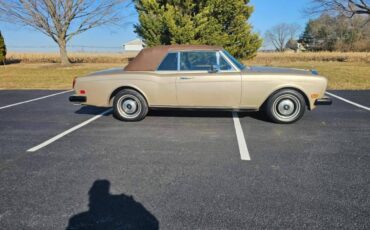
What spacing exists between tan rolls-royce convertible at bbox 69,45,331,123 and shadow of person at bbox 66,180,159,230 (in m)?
2.96

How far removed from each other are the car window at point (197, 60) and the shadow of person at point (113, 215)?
10.7 feet

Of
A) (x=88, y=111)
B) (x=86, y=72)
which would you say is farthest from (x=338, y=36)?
(x=88, y=111)

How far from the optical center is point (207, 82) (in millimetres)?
5367

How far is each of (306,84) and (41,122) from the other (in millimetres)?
5342

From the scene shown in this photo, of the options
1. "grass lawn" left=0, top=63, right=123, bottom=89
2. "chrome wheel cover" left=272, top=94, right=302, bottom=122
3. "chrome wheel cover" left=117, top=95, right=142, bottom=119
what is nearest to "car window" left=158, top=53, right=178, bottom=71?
"chrome wheel cover" left=117, top=95, right=142, bottom=119

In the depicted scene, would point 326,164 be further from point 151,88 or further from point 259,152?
point 151,88

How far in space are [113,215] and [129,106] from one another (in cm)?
344

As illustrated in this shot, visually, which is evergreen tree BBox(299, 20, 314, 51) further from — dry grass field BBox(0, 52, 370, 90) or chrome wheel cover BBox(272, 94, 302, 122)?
chrome wheel cover BBox(272, 94, 302, 122)

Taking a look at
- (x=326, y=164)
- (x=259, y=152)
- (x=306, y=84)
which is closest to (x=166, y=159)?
(x=259, y=152)

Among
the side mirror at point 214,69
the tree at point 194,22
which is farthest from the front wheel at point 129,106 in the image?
the tree at point 194,22

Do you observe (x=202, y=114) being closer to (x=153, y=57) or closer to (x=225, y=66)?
(x=225, y=66)

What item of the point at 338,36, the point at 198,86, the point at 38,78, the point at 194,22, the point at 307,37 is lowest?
the point at 38,78

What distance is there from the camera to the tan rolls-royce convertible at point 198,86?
533 cm

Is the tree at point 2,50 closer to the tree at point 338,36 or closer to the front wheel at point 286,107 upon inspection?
the front wheel at point 286,107
